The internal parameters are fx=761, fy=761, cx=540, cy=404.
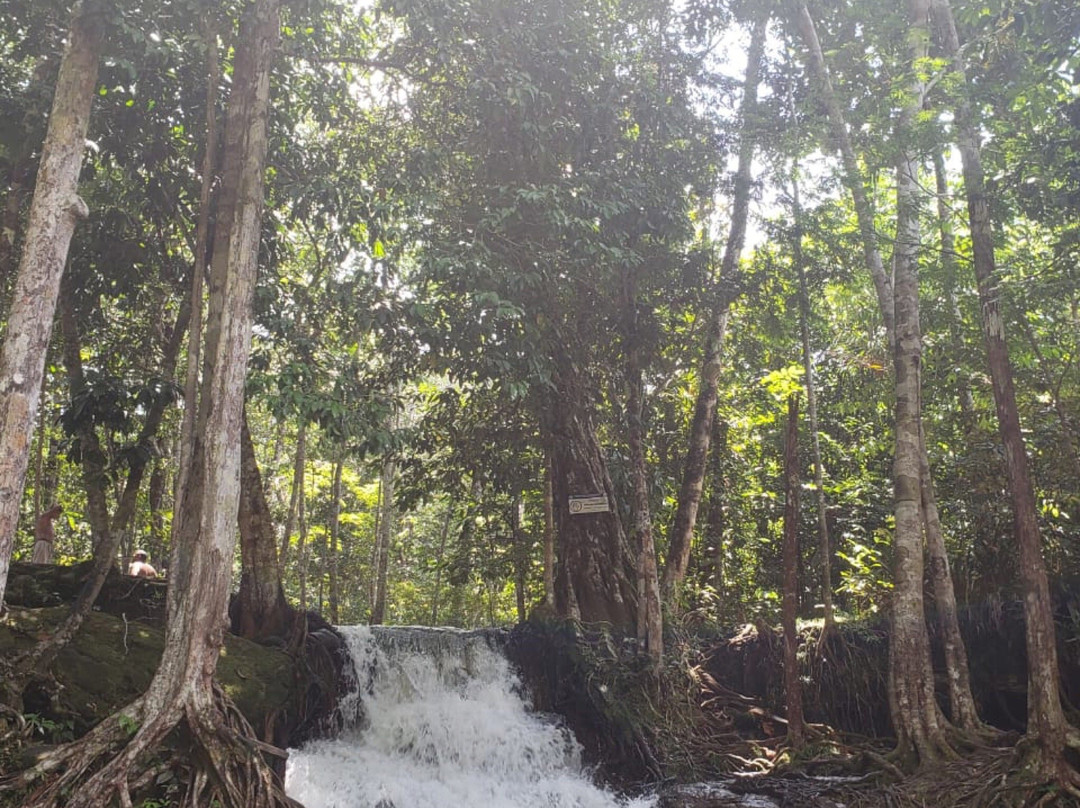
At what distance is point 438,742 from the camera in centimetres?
875

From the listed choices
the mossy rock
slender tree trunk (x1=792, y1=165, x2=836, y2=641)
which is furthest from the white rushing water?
slender tree trunk (x1=792, y1=165, x2=836, y2=641)

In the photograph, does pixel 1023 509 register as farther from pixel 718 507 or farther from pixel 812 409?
pixel 718 507

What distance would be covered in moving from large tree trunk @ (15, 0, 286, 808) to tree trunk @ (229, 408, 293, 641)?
1.93 meters

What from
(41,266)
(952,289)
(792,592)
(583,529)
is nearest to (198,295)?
(41,266)

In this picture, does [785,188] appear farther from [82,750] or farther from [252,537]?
[82,750]

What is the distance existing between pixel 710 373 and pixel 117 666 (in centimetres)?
880

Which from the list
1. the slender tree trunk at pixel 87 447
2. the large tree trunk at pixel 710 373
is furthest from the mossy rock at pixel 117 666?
the large tree trunk at pixel 710 373

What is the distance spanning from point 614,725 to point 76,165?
8.00 meters

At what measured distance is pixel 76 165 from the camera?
6211 mm

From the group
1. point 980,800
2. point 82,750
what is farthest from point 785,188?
point 82,750

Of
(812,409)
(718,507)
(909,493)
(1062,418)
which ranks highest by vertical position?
(812,409)

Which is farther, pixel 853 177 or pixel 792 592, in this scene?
pixel 853 177

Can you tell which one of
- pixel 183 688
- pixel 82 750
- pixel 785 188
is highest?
pixel 785 188

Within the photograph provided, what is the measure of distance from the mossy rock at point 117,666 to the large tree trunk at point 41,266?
5.61 ft
